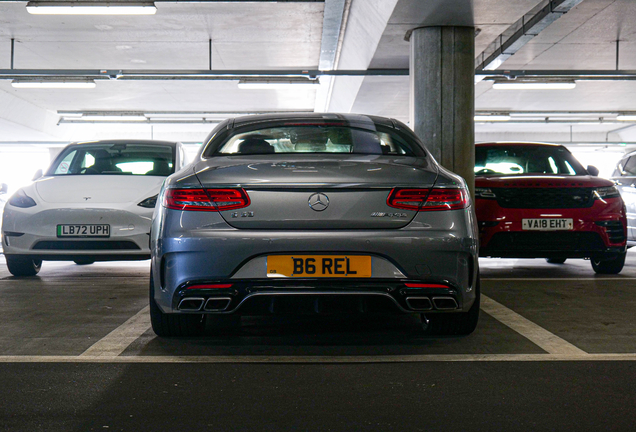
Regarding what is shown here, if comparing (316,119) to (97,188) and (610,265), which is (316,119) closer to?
(97,188)

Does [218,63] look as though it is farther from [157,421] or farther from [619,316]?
[157,421]

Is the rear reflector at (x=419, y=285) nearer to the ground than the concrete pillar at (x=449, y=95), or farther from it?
nearer to the ground

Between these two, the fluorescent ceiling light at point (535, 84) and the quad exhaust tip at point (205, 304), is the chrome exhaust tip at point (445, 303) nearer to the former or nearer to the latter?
the quad exhaust tip at point (205, 304)

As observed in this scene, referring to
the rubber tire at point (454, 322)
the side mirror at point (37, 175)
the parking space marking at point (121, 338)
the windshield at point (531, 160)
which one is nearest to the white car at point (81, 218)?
the side mirror at point (37, 175)

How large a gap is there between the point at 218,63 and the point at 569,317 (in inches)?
558

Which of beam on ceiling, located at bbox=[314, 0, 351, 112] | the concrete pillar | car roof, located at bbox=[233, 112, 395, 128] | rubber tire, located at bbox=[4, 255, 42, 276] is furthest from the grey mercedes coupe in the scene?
beam on ceiling, located at bbox=[314, 0, 351, 112]

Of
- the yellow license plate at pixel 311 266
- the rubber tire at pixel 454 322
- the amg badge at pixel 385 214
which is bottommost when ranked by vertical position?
the rubber tire at pixel 454 322

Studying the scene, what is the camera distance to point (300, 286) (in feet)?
10.8

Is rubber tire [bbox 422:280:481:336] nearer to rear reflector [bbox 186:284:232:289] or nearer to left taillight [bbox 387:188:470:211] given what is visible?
left taillight [bbox 387:188:470:211]

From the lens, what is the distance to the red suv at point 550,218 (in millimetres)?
6531

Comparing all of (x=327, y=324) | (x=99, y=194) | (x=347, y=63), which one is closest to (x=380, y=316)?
(x=327, y=324)

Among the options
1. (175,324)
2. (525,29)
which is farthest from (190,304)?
(525,29)

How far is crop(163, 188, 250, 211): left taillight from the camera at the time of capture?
10.9 ft

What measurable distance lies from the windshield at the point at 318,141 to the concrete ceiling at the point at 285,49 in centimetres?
561
